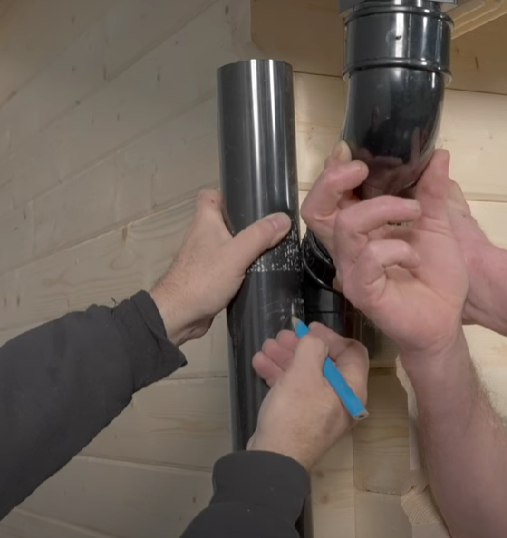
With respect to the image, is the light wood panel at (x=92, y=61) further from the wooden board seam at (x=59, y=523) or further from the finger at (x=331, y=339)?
the wooden board seam at (x=59, y=523)

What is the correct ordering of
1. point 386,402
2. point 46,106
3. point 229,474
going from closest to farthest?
1. point 229,474
2. point 386,402
3. point 46,106

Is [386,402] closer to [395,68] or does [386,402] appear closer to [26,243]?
[395,68]

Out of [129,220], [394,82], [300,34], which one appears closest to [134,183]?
[129,220]

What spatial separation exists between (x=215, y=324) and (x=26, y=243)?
77 cm

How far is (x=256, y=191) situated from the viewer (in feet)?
2.64

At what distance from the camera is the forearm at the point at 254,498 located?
0.65 m

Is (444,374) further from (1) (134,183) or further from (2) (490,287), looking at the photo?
(1) (134,183)

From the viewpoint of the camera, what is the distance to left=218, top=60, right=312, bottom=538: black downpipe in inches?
31.5

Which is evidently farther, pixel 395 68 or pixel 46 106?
pixel 46 106

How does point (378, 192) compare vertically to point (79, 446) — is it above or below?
above

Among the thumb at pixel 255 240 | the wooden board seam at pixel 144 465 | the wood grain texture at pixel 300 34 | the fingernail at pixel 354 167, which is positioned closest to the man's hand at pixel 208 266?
the thumb at pixel 255 240

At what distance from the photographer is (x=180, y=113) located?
45.8 inches

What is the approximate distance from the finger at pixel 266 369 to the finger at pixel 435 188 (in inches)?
8.0

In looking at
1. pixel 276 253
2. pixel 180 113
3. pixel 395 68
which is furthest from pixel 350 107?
pixel 180 113
